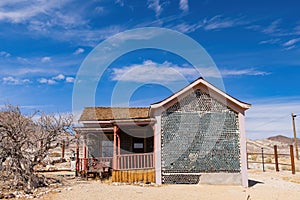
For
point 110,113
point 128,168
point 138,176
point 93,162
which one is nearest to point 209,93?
point 138,176

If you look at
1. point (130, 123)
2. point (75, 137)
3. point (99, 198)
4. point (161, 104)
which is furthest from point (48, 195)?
point (161, 104)

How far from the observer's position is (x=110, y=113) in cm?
2122

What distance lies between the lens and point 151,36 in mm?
23641

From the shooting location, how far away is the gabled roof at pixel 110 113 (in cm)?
1984

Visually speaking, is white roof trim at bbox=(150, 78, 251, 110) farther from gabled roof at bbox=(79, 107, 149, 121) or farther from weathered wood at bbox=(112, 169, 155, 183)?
gabled roof at bbox=(79, 107, 149, 121)

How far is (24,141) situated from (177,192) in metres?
7.28

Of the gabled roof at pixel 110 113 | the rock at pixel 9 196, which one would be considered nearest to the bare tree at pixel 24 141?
the rock at pixel 9 196

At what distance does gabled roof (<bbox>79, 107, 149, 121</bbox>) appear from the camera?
19.8 meters

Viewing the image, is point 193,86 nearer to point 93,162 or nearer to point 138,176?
point 138,176

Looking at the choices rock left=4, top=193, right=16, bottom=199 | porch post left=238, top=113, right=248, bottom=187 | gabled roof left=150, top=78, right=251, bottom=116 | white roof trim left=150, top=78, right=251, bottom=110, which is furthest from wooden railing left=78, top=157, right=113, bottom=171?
porch post left=238, top=113, right=248, bottom=187

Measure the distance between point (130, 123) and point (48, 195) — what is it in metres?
5.69

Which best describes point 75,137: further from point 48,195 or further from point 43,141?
point 48,195

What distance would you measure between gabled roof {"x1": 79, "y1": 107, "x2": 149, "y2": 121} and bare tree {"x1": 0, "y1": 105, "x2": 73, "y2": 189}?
4699 mm

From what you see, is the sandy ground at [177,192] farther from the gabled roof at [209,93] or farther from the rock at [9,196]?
the gabled roof at [209,93]
